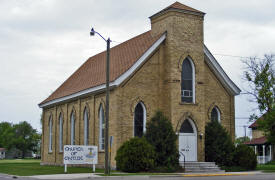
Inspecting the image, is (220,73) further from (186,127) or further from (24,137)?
(24,137)

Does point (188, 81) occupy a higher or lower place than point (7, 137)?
higher

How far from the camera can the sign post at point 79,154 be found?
93.6 ft

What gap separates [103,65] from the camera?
38.8 metres

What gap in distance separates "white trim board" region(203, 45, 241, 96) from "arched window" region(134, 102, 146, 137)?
690 centimetres

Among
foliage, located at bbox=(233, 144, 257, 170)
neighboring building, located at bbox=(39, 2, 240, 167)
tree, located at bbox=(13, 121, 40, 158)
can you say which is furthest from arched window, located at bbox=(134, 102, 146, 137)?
tree, located at bbox=(13, 121, 40, 158)

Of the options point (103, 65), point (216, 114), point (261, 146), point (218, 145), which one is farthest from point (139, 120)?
point (261, 146)

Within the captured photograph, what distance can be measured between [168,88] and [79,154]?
7579mm

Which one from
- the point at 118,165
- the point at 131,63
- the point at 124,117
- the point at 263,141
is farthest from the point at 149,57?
the point at 263,141

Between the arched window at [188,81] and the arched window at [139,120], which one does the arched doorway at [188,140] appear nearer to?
the arched window at [188,81]

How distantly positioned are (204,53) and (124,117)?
8479 mm

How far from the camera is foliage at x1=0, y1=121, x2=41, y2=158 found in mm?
120188

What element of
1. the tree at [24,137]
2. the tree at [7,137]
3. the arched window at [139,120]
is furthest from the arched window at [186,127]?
the tree at [7,137]

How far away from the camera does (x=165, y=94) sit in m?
31.6

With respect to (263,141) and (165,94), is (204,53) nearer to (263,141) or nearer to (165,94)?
(165,94)
